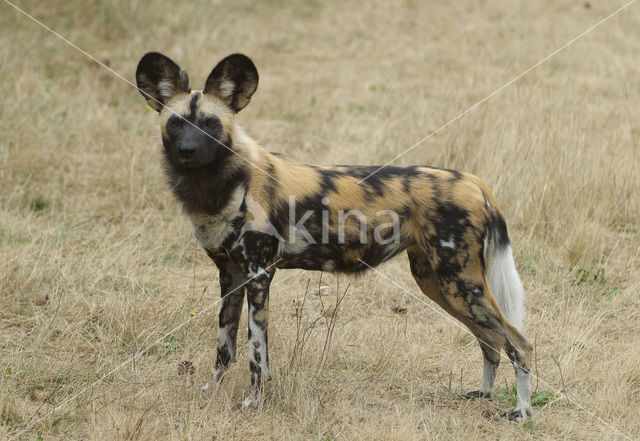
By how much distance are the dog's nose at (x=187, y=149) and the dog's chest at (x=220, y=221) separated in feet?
0.75

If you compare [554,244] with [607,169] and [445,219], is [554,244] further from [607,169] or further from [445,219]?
[445,219]

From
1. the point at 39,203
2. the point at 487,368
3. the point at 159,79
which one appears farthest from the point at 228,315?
the point at 39,203

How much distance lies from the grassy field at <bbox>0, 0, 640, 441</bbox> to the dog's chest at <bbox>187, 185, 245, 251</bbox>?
1.76 feet

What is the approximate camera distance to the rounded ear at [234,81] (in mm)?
2965

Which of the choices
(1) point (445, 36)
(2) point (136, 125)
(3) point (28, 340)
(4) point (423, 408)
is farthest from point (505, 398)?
(1) point (445, 36)

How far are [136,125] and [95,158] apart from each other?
65cm

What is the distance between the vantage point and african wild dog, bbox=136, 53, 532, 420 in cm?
293

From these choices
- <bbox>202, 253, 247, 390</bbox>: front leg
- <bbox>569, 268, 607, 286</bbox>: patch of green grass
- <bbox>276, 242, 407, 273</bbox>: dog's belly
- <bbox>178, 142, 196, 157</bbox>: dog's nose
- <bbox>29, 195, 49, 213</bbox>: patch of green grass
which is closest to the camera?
<bbox>178, 142, 196, 157</bbox>: dog's nose

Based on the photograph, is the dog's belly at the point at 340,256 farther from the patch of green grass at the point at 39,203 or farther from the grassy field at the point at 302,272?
the patch of green grass at the point at 39,203

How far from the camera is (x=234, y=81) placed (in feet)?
9.95

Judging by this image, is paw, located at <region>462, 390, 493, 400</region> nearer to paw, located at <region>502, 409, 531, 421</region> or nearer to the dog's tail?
paw, located at <region>502, 409, 531, 421</region>

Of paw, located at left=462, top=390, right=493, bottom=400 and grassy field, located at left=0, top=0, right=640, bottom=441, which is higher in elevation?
grassy field, located at left=0, top=0, right=640, bottom=441

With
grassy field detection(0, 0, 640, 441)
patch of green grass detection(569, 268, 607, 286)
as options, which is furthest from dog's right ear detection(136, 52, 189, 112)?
patch of green grass detection(569, 268, 607, 286)

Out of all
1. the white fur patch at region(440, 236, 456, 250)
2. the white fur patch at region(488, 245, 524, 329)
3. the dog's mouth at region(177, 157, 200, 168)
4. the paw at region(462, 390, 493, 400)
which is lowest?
the paw at region(462, 390, 493, 400)
